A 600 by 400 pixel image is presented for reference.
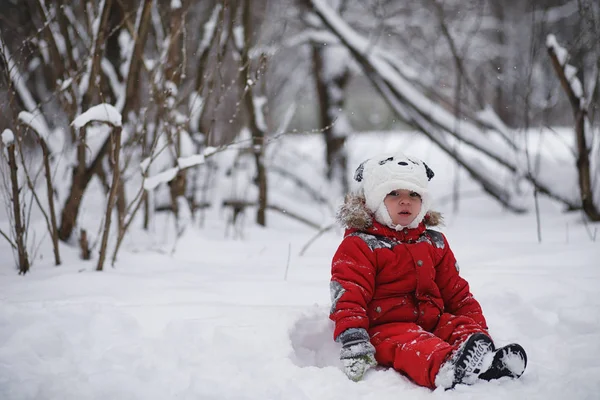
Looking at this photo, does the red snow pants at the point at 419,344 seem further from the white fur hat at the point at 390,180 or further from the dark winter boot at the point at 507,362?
the white fur hat at the point at 390,180

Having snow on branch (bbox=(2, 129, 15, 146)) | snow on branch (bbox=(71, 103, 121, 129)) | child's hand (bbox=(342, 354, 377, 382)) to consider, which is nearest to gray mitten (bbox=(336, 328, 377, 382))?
child's hand (bbox=(342, 354, 377, 382))

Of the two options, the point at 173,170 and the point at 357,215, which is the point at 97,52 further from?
the point at 357,215

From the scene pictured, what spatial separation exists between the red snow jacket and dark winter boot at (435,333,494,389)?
1.16 feet

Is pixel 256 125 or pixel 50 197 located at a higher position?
pixel 256 125

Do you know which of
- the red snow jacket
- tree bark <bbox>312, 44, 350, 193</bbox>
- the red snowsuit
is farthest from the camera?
tree bark <bbox>312, 44, 350, 193</bbox>

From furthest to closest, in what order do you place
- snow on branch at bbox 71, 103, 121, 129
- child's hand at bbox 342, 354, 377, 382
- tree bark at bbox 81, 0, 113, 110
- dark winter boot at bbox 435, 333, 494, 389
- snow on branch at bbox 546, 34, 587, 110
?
snow on branch at bbox 546, 34, 587, 110, tree bark at bbox 81, 0, 113, 110, snow on branch at bbox 71, 103, 121, 129, child's hand at bbox 342, 354, 377, 382, dark winter boot at bbox 435, 333, 494, 389

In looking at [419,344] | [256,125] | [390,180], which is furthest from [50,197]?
[256,125]

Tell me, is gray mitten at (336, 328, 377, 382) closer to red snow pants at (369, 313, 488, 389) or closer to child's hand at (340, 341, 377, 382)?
child's hand at (340, 341, 377, 382)

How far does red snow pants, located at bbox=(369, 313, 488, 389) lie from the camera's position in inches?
74.7

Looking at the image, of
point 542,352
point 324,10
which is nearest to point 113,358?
point 542,352

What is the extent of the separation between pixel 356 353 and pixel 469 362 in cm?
40

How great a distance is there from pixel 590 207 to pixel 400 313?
2.73 metres

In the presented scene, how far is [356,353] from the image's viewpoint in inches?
76.6

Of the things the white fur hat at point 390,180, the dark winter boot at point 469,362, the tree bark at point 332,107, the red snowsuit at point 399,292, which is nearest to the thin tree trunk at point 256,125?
the tree bark at point 332,107
